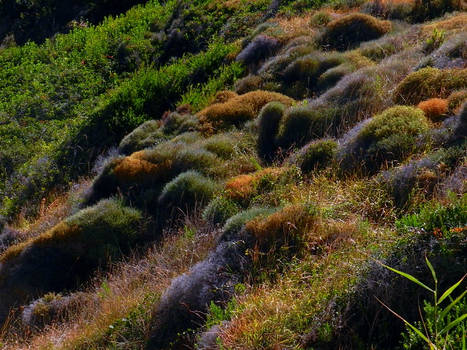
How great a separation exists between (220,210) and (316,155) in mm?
1592

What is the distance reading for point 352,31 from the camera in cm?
1274

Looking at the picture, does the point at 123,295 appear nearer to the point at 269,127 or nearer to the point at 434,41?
the point at 269,127

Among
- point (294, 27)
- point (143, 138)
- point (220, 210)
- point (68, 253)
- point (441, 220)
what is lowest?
point (68, 253)

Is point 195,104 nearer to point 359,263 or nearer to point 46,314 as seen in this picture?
point 46,314

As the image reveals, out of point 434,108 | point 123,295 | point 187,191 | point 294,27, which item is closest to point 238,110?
point 187,191

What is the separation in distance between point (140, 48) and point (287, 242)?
14482 millimetres

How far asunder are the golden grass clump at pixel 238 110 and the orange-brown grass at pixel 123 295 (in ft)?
11.3

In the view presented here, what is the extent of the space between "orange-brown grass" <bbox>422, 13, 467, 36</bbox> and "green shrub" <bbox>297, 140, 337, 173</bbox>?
4.19 m

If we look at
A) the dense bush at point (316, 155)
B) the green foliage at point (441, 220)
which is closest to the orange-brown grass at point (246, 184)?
the dense bush at point (316, 155)

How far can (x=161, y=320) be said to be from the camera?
5.53m

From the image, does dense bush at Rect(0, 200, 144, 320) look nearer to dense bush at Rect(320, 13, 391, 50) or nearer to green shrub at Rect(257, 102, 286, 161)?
green shrub at Rect(257, 102, 286, 161)

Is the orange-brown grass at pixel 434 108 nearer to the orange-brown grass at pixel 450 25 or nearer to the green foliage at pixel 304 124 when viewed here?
the green foliage at pixel 304 124

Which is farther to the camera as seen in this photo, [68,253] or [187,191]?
[187,191]

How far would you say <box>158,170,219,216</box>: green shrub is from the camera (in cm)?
835
